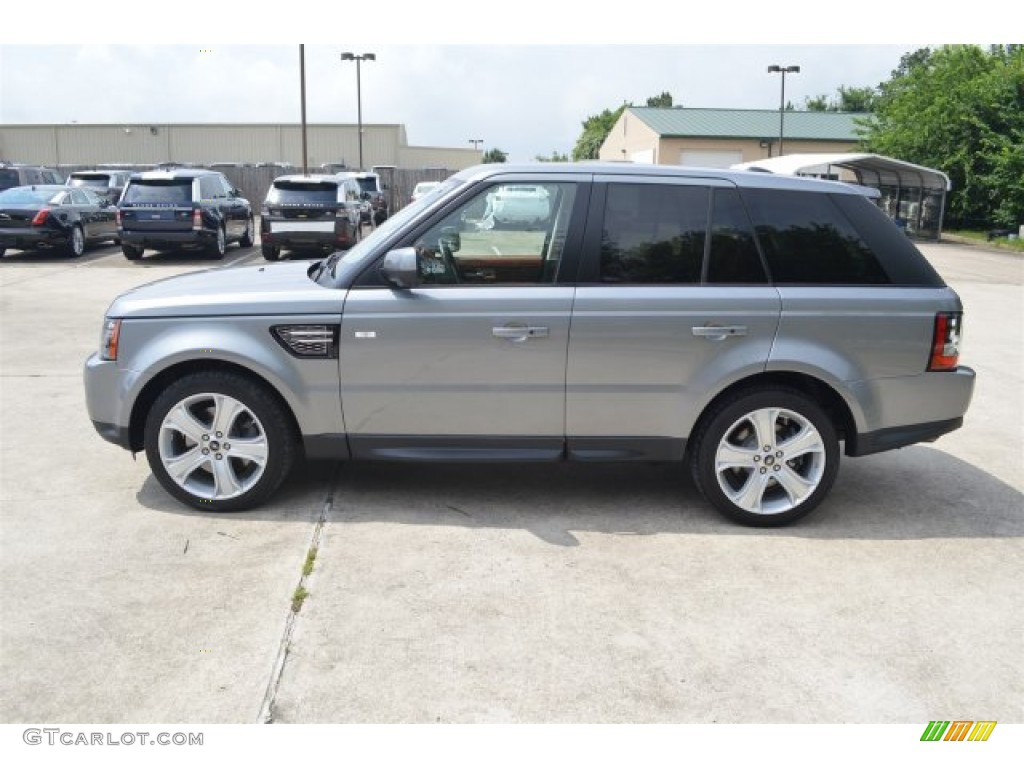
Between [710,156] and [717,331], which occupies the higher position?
[710,156]

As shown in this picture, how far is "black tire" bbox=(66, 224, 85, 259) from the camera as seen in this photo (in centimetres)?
1912

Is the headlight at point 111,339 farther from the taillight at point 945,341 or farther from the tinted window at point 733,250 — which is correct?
the taillight at point 945,341

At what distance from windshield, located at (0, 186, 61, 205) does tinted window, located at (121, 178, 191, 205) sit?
2072 mm

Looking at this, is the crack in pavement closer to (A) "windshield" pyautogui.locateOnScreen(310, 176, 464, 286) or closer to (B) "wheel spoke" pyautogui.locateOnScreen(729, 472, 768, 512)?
(A) "windshield" pyautogui.locateOnScreen(310, 176, 464, 286)

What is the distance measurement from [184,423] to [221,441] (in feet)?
0.68

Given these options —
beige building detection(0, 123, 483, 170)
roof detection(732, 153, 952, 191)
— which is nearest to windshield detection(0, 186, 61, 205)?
roof detection(732, 153, 952, 191)

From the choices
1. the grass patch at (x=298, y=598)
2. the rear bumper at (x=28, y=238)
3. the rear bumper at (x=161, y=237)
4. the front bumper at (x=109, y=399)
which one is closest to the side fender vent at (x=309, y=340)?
the front bumper at (x=109, y=399)

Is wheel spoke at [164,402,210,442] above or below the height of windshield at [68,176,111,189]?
below

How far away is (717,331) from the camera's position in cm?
467

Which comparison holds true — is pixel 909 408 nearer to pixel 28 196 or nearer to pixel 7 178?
pixel 28 196

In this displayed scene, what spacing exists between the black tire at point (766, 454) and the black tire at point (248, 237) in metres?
18.3

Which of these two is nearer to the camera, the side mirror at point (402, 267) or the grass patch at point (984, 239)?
the side mirror at point (402, 267)

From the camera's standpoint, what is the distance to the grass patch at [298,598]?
3.86 m

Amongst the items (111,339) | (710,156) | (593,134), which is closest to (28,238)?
(111,339)
